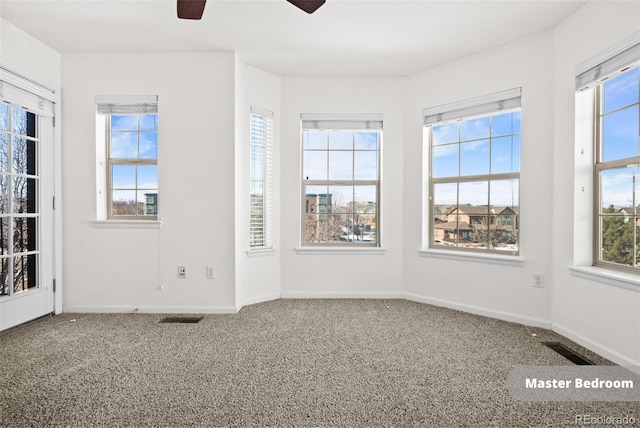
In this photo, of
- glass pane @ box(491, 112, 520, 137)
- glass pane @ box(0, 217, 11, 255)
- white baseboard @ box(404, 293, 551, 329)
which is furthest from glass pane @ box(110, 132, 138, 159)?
glass pane @ box(491, 112, 520, 137)

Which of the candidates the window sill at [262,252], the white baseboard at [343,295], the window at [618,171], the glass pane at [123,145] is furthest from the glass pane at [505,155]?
the glass pane at [123,145]

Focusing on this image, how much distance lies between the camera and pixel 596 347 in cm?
256

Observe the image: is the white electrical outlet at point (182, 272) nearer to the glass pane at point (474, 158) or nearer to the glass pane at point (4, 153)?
the glass pane at point (4, 153)

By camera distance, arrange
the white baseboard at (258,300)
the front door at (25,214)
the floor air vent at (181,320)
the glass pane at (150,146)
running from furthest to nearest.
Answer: the white baseboard at (258,300)
the glass pane at (150,146)
the floor air vent at (181,320)
the front door at (25,214)

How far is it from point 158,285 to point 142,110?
6.14 ft

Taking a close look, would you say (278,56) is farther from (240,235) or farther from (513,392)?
(513,392)

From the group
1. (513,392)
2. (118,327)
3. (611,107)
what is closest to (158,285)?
(118,327)

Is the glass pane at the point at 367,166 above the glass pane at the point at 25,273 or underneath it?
above

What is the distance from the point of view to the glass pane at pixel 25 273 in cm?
311

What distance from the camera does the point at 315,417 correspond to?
5.75 ft

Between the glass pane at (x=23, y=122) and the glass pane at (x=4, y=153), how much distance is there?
0.39ft

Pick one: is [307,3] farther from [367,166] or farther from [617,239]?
[617,239]

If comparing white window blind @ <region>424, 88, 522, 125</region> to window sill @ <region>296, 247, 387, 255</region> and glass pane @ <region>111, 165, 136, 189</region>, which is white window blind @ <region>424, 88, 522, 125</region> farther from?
glass pane @ <region>111, 165, 136, 189</region>

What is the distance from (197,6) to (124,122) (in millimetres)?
2177
